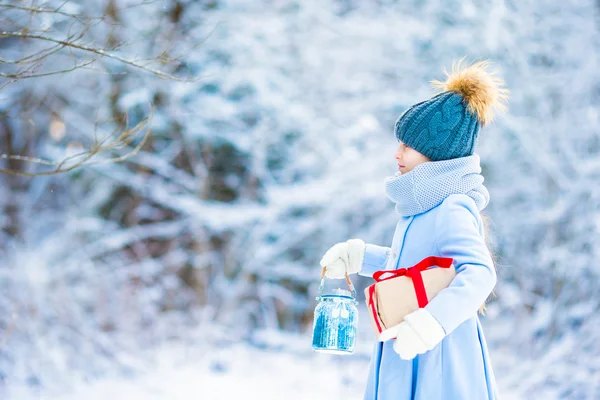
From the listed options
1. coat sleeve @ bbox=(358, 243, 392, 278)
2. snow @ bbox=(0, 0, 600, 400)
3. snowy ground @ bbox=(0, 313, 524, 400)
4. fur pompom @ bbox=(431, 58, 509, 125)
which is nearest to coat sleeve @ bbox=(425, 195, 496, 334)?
fur pompom @ bbox=(431, 58, 509, 125)

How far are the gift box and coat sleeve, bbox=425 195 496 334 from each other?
4 cm

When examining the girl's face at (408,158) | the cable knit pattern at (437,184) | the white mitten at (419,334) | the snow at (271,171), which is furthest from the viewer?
the snow at (271,171)

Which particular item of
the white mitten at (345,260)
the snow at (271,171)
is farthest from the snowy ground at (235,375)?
the white mitten at (345,260)

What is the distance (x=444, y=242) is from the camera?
187 cm

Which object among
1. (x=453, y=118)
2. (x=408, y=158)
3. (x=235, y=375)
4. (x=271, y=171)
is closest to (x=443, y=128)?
(x=453, y=118)

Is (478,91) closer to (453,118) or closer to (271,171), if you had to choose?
(453,118)

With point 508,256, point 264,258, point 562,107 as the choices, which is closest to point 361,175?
Answer: point 264,258

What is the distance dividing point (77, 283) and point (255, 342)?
7.36ft

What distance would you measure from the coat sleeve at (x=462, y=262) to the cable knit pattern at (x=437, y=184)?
0.16 ft

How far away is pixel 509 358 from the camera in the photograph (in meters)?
7.00

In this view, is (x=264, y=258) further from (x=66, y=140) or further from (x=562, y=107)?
(x=562, y=107)

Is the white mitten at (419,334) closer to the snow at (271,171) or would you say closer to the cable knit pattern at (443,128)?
the cable knit pattern at (443,128)

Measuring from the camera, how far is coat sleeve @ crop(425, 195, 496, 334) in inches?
67.6

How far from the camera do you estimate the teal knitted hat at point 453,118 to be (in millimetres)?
2041
